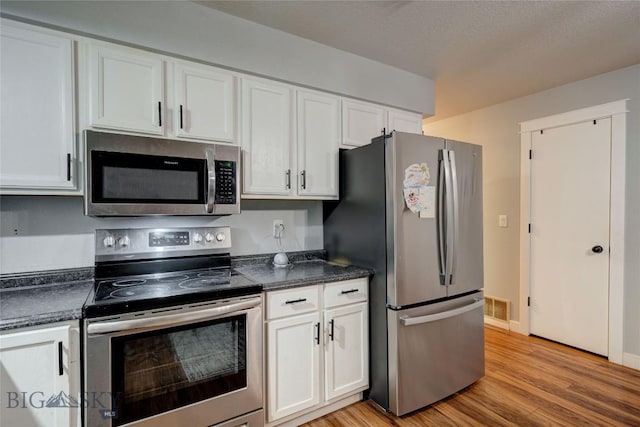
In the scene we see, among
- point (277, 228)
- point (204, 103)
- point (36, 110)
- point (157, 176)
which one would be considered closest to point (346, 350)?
point (277, 228)

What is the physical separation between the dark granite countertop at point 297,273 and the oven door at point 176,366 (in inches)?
7.6

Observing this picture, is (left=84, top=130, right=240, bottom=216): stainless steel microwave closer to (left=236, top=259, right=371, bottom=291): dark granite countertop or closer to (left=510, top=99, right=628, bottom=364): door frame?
(left=236, top=259, right=371, bottom=291): dark granite countertop

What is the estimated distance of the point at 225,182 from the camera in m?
1.94

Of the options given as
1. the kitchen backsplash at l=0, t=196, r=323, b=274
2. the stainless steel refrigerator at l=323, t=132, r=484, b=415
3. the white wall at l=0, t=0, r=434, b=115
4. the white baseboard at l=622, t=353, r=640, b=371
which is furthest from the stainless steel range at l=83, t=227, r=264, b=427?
the white baseboard at l=622, t=353, r=640, b=371

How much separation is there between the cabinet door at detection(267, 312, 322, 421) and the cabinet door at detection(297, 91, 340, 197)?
2.96 feet

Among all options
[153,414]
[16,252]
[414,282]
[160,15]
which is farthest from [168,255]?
[414,282]

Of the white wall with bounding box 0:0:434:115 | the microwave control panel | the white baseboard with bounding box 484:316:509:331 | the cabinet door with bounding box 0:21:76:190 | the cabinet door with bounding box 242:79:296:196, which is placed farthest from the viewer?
the white baseboard with bounding box 484:316:509:331

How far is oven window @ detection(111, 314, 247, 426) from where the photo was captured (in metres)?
1.42

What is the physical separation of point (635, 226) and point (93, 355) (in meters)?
3.82

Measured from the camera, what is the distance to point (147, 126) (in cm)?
174

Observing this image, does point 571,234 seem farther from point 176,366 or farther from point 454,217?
point 176,366

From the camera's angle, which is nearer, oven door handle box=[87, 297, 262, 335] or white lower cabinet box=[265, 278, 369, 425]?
oven door handle box=[87, 297, 262, 335]

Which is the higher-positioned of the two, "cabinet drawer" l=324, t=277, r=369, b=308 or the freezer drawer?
"cabinet drawer" l=324, t=277, r=369, b=308

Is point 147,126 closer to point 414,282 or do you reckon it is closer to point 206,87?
point 206,87
